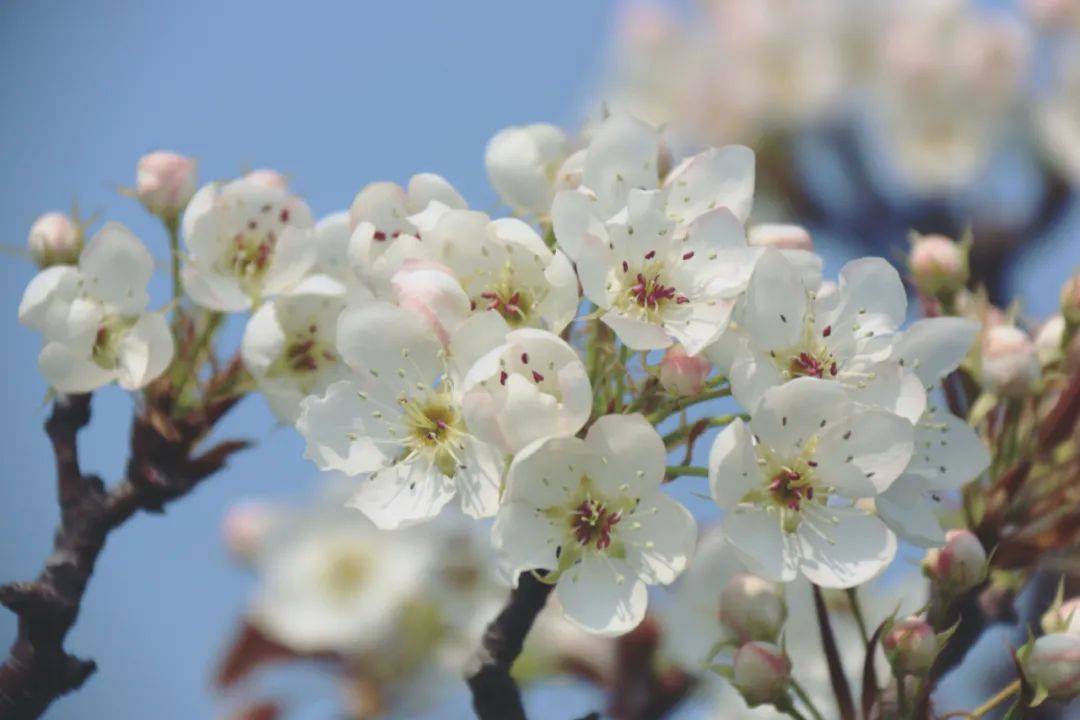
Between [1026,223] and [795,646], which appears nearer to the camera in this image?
[795,646]

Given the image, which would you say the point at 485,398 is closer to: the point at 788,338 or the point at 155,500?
the point at 788,338

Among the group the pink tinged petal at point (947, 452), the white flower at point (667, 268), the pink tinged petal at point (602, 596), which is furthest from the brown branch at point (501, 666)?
the pink tinged petal at point (947, 452)

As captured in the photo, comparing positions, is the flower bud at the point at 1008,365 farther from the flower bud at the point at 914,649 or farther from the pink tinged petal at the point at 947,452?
the flower bud at the point at 914,649

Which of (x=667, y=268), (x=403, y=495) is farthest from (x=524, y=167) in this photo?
(x=403, y=495)

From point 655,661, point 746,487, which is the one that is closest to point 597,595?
point 746,487

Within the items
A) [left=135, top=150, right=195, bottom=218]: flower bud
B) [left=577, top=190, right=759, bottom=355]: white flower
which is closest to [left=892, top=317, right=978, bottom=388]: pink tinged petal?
[left=577, top=190, right=759, bottom=355]: white flower

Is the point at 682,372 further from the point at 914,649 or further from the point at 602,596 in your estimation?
the point at 914,649

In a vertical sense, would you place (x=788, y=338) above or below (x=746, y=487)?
above
